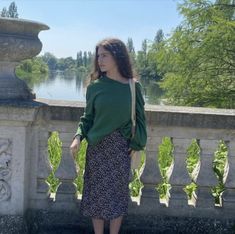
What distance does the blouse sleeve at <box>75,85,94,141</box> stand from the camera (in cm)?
319

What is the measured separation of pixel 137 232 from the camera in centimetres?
382

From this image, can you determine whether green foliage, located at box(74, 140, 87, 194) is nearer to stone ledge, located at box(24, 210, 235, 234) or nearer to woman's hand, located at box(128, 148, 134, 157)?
stone ledge, located at box(24, 210, 235, 234)

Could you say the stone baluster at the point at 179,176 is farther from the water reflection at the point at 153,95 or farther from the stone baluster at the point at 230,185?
the water reflection at the point at 153,95

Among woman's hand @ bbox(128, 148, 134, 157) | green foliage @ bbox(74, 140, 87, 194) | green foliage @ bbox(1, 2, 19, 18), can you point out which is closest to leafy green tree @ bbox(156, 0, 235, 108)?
green foliage @ bbox(1, 2, 19, 18)

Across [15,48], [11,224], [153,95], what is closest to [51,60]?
[153,95]

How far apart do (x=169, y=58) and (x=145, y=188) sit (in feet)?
52.8

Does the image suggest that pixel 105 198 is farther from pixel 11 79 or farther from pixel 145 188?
pixel 11 79

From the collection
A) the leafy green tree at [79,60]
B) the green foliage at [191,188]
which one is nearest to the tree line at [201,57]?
the green foliage at [191,188]

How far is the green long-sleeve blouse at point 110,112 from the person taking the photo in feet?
10.2

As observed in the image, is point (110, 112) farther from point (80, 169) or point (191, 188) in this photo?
point (80, 169)

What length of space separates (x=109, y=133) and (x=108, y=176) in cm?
33

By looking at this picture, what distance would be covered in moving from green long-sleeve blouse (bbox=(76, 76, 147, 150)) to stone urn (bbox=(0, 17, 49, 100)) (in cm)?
59

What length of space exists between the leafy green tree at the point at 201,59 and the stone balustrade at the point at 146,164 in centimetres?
1403

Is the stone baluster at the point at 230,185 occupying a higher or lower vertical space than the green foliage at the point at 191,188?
higher
